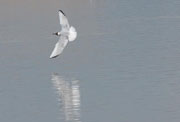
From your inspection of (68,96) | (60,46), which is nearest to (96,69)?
(60,46)

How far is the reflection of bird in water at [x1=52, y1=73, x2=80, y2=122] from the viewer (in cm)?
1394

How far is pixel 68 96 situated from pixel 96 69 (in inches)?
93.2

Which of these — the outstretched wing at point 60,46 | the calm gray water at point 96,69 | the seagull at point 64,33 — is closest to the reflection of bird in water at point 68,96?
the calm gray water at point 96,69

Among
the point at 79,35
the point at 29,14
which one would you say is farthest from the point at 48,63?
the point at 29,14

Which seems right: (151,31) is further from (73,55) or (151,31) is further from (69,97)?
(69,97)

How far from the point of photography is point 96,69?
57.4 feet

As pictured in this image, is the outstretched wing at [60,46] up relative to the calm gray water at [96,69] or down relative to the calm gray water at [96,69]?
up

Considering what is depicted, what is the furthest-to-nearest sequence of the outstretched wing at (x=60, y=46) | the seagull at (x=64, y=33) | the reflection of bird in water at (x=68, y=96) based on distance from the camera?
the outstretched wing at (x=60, y=46) < the seagull at (x=64, y=33) < the reflection of bird in water at (x=68, y=96)

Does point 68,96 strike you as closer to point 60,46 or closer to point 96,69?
point 96,69

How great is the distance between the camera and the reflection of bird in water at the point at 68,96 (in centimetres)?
1394

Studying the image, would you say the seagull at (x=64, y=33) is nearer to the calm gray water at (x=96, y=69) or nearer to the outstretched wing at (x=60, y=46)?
the outstretched wing at (x=60, y=46)

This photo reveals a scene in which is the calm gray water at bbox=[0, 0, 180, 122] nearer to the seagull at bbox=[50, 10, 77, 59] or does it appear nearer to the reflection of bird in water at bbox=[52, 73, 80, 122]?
the reflection of bird in water at bbox=[52, 73, 80, 122]

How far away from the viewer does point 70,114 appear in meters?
14.0

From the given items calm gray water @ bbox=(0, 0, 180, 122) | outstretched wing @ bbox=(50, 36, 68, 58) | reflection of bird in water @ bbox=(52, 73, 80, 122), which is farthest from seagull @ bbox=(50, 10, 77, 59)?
reflection of bird in water @ bbox=(52, 73, 80, 122)
